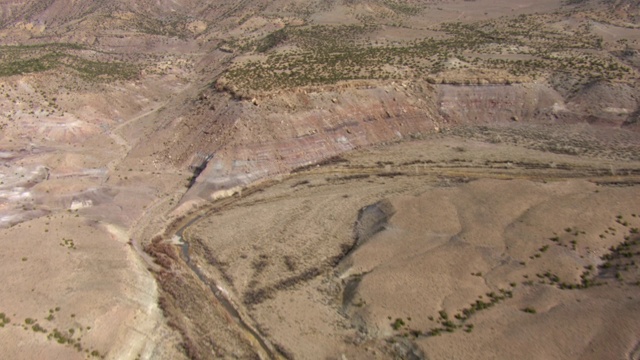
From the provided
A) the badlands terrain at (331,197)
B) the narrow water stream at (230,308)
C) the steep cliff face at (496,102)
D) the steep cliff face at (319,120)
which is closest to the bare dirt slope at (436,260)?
the badlands terrain at (331,197)

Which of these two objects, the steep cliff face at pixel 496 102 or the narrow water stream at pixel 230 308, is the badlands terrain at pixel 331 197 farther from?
the steep cliff face at pixel 496 102

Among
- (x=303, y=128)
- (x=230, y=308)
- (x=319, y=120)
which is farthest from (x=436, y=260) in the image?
(x=319, y=120)

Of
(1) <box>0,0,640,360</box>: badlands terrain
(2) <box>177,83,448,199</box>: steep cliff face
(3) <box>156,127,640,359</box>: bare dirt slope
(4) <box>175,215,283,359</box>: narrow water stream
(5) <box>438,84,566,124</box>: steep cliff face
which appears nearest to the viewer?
(3) <box>156,127,640,359</box>: bare dirt slope

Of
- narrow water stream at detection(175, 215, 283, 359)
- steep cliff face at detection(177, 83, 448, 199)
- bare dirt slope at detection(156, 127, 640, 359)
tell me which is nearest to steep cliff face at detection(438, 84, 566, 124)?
steep cliff face at detection(177, 83, 448, 199)

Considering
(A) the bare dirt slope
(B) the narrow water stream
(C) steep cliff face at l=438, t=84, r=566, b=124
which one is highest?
(C) steep cliff face at l=438, t=84, r=566, b=124

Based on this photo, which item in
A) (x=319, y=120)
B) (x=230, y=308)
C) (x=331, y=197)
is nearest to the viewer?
(x=230, y=308)

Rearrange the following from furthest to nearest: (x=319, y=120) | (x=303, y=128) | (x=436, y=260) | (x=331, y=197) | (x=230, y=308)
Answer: (x=319, y=120)
(x=303, y=128)
(x=331, y=197)
(x=436, y=260)
(x=230, y=308)

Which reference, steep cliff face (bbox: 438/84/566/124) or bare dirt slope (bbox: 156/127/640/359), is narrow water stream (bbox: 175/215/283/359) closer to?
bare dirt slope (bbox: 156/127/640/359)

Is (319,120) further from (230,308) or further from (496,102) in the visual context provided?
(230,308)

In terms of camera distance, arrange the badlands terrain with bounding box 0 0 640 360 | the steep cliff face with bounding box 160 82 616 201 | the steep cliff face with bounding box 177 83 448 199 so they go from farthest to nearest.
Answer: the steep cliff face with bounding box 160 82 616 201 → the steep cliff face with bounding box 177 83 448 199 → the badlands terrain with bounding box 0 0 640 360
